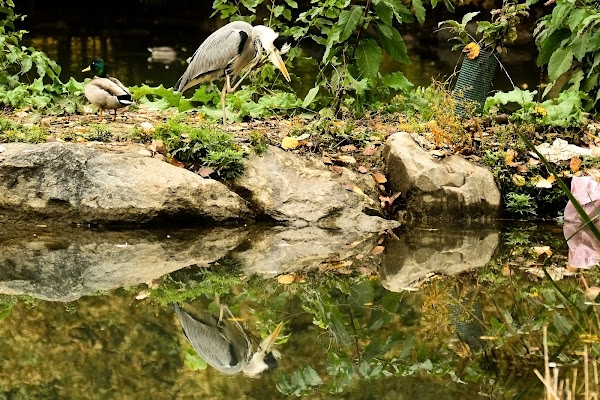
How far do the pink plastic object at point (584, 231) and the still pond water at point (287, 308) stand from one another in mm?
104

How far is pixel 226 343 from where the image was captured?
3494 millimetres

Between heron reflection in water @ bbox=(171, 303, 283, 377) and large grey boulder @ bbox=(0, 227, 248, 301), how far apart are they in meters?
0.53

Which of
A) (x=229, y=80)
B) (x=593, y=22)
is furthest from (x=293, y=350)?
(x=593, y=22)

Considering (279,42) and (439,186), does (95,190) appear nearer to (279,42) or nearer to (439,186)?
(279,42)

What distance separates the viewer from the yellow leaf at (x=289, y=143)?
6098 mm

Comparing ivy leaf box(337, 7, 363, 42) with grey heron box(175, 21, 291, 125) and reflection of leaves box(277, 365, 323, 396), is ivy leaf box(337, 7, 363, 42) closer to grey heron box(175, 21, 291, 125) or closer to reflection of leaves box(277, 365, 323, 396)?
grey heron box(175, 21, 291, 125)

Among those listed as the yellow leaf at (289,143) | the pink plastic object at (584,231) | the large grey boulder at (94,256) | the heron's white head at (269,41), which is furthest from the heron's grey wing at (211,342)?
the heron's white head at (269,41)

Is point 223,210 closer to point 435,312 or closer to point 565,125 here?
point 435,312

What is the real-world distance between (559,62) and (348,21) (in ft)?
5.13

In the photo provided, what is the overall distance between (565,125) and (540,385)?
371cm

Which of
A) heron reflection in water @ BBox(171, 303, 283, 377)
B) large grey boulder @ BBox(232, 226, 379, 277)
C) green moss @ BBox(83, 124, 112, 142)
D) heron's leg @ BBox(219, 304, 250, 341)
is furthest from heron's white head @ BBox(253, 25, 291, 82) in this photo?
heron reflection in water @ BBox(171, 303, 283, 377)

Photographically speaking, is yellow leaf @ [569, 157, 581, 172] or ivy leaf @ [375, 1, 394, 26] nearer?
yellow leaf @ [569, 157, 581, 172]

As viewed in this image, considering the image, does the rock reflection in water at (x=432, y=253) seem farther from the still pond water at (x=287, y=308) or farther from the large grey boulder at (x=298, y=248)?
the large grey boulder at (x=298, y=248)

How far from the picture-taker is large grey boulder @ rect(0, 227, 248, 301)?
13.6 ft
